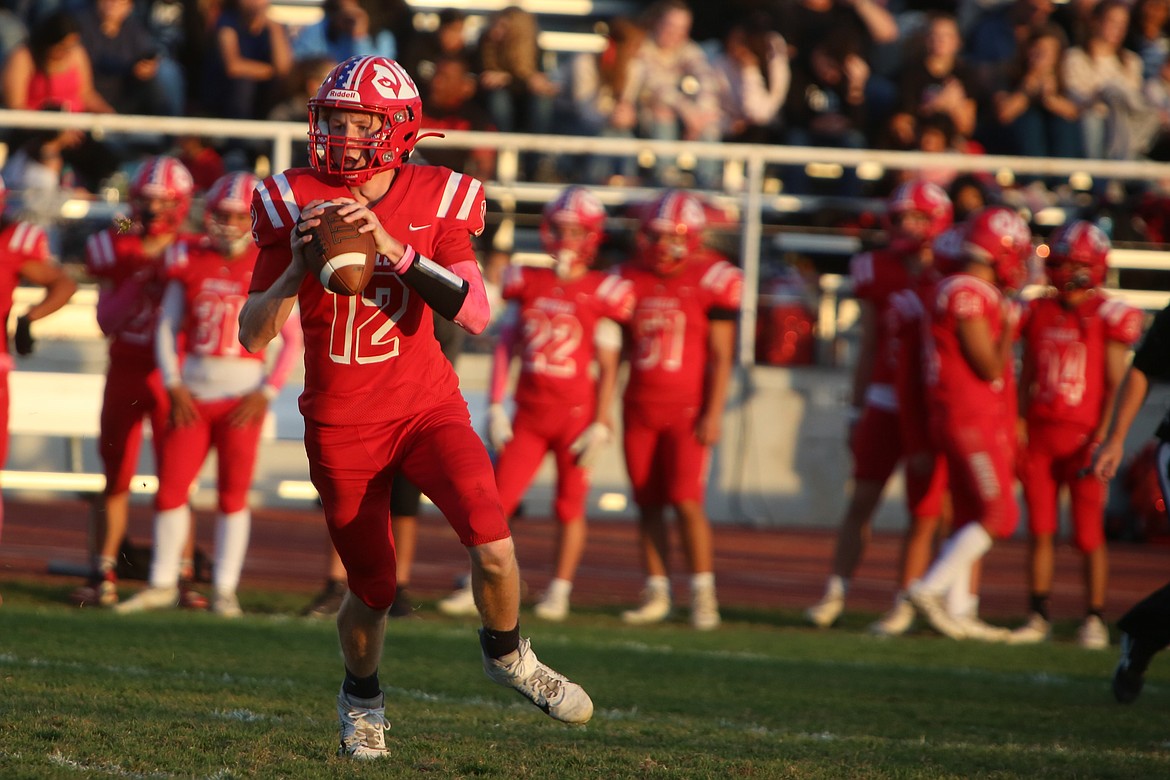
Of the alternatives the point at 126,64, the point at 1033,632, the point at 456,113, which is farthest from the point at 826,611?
A: the point at 126,64

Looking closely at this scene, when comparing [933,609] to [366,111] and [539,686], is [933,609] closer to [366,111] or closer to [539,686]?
[539,686]

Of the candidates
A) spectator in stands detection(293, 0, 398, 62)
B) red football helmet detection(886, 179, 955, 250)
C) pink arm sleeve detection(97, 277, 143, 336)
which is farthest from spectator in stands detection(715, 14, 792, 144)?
pink arm sleeve detection(97, 277, 143, 336)

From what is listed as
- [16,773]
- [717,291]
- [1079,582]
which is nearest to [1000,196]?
[1079,582]

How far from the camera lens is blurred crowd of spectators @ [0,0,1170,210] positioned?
12078 mm

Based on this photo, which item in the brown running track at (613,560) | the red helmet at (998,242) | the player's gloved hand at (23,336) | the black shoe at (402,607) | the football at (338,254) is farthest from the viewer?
the brown running track at (613,560)

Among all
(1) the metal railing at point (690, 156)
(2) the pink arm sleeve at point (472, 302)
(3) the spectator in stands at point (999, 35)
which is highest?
(3) the spectator in stands at point (999, 35)

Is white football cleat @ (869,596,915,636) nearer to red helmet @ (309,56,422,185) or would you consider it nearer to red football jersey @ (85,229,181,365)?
red football jersey @ (85,229,181,365)

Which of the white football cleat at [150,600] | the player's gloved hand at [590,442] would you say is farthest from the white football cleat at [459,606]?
the white football cleat at [150,600]

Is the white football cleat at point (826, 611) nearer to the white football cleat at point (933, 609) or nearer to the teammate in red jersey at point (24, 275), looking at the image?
the white football cleat at point (933, 609)

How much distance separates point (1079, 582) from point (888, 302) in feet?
9.95

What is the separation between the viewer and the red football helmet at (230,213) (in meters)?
7.53

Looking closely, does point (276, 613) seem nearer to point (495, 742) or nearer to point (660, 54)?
point (495, 742)

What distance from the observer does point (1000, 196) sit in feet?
38.6

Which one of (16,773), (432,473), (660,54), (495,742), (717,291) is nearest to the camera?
(16,773)
